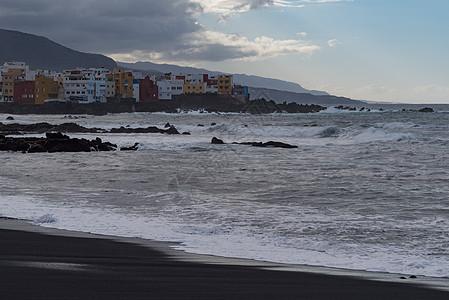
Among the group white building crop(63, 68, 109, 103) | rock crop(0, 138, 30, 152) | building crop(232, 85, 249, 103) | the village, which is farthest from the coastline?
building crop(232, 85, 249, 103)

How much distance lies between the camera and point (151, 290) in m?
4.53

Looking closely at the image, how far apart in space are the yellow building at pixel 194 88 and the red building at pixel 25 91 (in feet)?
131

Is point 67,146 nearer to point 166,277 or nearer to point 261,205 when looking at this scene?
point 261,205

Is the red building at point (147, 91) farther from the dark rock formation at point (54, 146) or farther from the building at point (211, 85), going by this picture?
the dark rock formation at point (54, 146)

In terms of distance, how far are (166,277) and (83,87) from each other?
421 ft

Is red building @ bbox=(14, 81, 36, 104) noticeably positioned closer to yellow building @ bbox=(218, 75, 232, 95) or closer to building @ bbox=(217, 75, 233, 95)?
building @ bbox=(217, 75, 233, 95)

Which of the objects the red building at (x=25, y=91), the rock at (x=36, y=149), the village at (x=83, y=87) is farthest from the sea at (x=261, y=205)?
the village at (x=83, y=87)

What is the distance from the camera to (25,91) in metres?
124

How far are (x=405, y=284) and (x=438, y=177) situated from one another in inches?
416

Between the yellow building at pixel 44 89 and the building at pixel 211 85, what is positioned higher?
the building at pixel 211 85

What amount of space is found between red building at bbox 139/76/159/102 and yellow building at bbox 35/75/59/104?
66.1 ft

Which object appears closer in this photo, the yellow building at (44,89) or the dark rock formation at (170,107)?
the dark rock formation at (170,107)

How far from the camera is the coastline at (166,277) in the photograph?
177 inches

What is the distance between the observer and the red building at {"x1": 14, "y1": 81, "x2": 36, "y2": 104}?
12344cm
